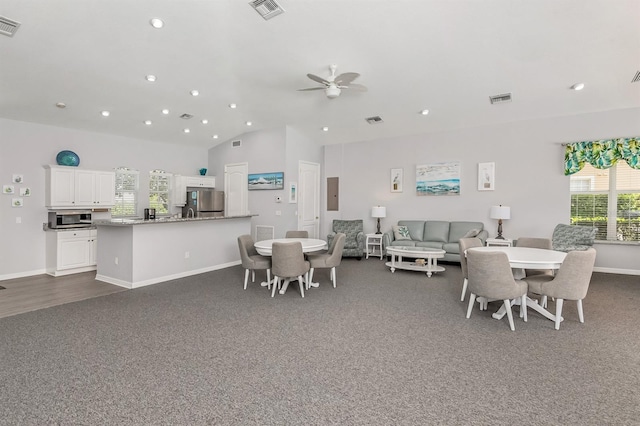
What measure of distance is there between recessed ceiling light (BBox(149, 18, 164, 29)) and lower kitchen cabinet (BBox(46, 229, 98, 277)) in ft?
13.9

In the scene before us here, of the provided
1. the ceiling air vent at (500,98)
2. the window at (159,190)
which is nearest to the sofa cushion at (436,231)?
the ceiling air vent at (500,98)

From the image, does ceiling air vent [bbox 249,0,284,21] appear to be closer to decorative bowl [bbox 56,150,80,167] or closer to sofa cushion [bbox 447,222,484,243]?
decorative bowl [bbox 56,150,80,167]

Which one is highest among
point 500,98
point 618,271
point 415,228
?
point 500,98

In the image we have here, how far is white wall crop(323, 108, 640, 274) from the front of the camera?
6129 millimetres

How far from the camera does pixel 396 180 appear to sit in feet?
26.4

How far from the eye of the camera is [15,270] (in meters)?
5.88

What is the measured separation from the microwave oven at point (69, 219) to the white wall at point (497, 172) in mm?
5525

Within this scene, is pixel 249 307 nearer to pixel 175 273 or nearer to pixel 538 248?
pixel 175 273

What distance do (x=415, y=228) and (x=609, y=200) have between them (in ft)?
11.7

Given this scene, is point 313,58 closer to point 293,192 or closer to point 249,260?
point 249,260

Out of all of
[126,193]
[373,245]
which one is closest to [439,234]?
[373,245]

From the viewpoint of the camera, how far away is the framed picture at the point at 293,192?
7.68 meters

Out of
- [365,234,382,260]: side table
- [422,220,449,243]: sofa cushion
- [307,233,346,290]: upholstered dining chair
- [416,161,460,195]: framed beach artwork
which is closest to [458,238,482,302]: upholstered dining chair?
[307,233,346,290]: upholstered dining chair

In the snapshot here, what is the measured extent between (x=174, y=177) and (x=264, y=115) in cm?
297
